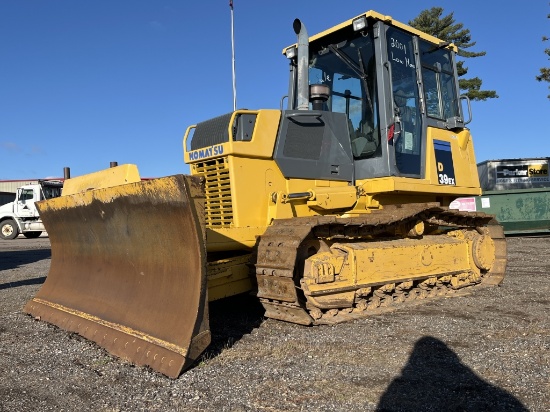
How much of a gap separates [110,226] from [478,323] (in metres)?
3.78

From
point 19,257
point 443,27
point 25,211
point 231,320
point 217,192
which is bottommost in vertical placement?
point 231,320

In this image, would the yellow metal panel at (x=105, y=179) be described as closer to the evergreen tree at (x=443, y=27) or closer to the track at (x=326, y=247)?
the track at (x=326, y=247)

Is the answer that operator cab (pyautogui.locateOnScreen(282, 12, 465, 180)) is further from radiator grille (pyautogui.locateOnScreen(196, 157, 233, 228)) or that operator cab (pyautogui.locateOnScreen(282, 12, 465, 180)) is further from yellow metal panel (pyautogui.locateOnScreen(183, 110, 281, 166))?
radiator grille (pyautogui.locateOnScreen(196, 157, 233, 228))

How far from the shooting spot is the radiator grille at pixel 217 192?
5250 mm

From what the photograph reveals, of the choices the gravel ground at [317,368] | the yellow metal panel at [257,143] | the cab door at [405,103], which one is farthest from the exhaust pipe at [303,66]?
the gravel ground at [317,368]

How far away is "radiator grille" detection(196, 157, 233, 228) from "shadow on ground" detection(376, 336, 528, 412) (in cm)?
239

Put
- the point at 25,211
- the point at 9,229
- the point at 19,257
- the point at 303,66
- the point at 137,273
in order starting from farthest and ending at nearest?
the point at 9,229, the point at 25,211, the point at 19,257, the point at 303,66, the point at 137,273

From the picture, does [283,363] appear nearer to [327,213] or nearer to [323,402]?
[323,402]

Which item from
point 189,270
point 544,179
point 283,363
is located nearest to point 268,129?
point 189,270

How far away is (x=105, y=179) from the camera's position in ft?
17.4

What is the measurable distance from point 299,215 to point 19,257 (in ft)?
38.9

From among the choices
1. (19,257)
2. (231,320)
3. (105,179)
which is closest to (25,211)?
(19,257)

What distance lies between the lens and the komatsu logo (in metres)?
5.23

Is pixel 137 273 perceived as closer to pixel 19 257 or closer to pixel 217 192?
pixel 217 192
